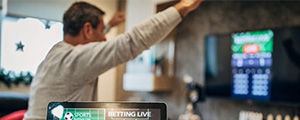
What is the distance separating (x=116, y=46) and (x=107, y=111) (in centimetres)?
15

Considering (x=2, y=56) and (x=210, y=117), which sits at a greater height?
(x=2, y=56)

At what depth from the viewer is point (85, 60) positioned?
607mm

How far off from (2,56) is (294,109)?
8.06 feet

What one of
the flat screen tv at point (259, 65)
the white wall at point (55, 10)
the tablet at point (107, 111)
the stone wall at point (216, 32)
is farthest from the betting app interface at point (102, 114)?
the flat screen tv at point (259, 65)

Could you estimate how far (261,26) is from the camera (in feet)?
9.14

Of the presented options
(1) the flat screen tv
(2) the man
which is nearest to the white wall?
(2) the man

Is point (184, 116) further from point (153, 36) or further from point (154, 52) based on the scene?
point (153, 36)

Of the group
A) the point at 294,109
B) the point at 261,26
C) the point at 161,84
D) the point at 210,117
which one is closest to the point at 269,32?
the point at 261,26

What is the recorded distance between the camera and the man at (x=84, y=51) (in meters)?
0.59

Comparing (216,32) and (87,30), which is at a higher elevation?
(216,32)

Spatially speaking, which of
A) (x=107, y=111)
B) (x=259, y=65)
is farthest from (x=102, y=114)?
(x=259, y=65)

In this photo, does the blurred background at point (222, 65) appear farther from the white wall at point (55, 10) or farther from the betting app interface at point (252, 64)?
the white wall at point (55, 10)

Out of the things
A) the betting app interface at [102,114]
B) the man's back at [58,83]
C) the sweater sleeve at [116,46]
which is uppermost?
the sweater sleeve at [116,46]

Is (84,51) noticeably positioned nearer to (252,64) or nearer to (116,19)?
(116,19)
